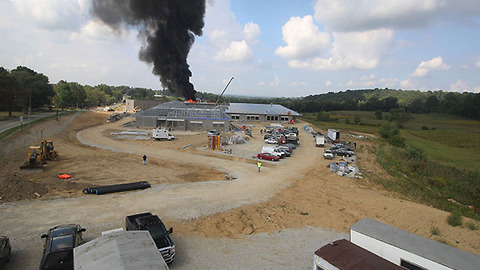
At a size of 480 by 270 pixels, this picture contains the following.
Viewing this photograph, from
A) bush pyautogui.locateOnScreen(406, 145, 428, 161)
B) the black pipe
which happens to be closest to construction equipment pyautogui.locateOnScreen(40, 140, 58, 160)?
the black pipe

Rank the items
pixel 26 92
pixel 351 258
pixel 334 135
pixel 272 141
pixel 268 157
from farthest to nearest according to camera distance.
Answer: pixel 26 92 → pixel 334 135 → pixel 272 141 → pixel 268 157 → pixel 351 258

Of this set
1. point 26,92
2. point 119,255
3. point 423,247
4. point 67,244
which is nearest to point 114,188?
point 67,244

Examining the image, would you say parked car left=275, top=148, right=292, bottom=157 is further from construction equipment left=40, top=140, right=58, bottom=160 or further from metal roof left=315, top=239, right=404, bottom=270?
construction equipment left=40, top=140, right=58, bottom=160

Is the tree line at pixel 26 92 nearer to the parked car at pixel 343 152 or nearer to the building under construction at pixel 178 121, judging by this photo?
the building under construction at pixel 178 121

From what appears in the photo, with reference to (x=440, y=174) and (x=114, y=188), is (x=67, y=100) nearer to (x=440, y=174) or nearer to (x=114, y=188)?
(x=114, y=188)

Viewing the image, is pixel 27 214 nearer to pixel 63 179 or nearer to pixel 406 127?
pixel 63 179

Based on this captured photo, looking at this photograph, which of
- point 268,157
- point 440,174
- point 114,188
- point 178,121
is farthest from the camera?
point 178,121

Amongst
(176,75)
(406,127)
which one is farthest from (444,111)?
(176,75)

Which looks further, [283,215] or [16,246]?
[283,215]
